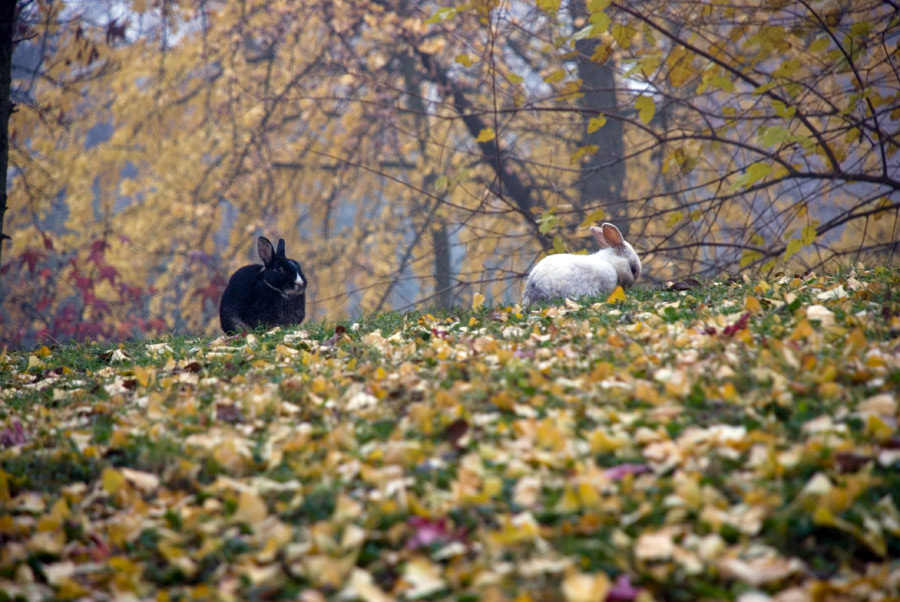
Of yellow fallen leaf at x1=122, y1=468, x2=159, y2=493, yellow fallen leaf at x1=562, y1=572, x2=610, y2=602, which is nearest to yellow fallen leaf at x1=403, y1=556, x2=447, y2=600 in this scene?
yellow fallen leaf at x1=562, y1=572, x2=610, y2=602

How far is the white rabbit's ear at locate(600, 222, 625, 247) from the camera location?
18.3ft

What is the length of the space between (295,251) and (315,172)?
1.35m

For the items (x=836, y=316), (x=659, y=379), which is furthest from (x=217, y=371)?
(x=836, y=316)

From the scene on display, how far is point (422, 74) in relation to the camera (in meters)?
11.3

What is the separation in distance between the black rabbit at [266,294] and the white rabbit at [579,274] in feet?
6.20

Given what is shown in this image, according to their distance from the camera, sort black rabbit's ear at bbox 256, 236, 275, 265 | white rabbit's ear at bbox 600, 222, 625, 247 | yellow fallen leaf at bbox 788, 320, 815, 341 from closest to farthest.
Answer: yellow fallen leaf at bbox 788, 320, 815, 341 < white rabbit's ear at bbox 600, 222, 625, 247 < black rabbit's ear at bbox 256, 236, 275, 265

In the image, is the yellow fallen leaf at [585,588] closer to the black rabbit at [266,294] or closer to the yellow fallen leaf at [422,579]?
the yellow fallen leaf at [422,579]

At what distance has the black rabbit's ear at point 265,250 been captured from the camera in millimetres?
5969

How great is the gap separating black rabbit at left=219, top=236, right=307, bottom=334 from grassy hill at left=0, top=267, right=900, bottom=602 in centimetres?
220

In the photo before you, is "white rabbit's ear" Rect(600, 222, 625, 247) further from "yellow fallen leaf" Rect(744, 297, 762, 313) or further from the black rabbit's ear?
the black rabbit's ear

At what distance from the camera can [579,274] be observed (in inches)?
213

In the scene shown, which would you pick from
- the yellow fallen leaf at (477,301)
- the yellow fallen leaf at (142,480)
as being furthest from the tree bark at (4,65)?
the yellow fallen leaf at (142,480)

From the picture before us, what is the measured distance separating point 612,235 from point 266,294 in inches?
108

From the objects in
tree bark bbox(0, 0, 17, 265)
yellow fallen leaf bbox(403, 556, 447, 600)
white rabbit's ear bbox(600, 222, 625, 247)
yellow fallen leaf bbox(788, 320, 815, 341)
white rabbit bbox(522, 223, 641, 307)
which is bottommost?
yellow fallen leaf bbox(403, 556, 447, 600)
